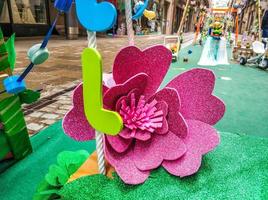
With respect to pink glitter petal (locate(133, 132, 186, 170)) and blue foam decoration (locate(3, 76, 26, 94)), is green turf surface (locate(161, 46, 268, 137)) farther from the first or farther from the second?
blue foam decoration (locate(3, 76, 26, 94))

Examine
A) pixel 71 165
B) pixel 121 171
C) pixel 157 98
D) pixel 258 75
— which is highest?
pixel 157 98

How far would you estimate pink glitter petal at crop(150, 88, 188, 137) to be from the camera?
576mm

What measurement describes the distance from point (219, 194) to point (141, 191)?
169 mm

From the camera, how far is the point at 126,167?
57 cm

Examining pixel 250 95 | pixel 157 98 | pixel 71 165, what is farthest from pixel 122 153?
pixel 250 95

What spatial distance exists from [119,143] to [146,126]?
0.07m

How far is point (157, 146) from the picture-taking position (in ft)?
1.93

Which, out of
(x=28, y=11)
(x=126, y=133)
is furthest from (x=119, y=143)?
(x=28, y=11)

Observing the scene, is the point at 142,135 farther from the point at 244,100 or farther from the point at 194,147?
the point at 244,100

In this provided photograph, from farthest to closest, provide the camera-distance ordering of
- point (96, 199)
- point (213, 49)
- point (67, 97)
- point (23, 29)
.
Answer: point (23, 29) → point (213, 49) → point (67, 97) → point (96, 199)

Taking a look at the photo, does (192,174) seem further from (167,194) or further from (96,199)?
(96,199)

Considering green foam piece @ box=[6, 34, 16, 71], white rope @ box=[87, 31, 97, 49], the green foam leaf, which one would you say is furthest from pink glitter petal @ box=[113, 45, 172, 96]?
green foam piece @ box=[6, 34, 16, 71]

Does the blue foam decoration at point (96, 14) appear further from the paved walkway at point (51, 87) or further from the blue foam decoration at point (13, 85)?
the paved walkway at point (51, 87)

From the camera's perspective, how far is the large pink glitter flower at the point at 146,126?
566 millimetres
